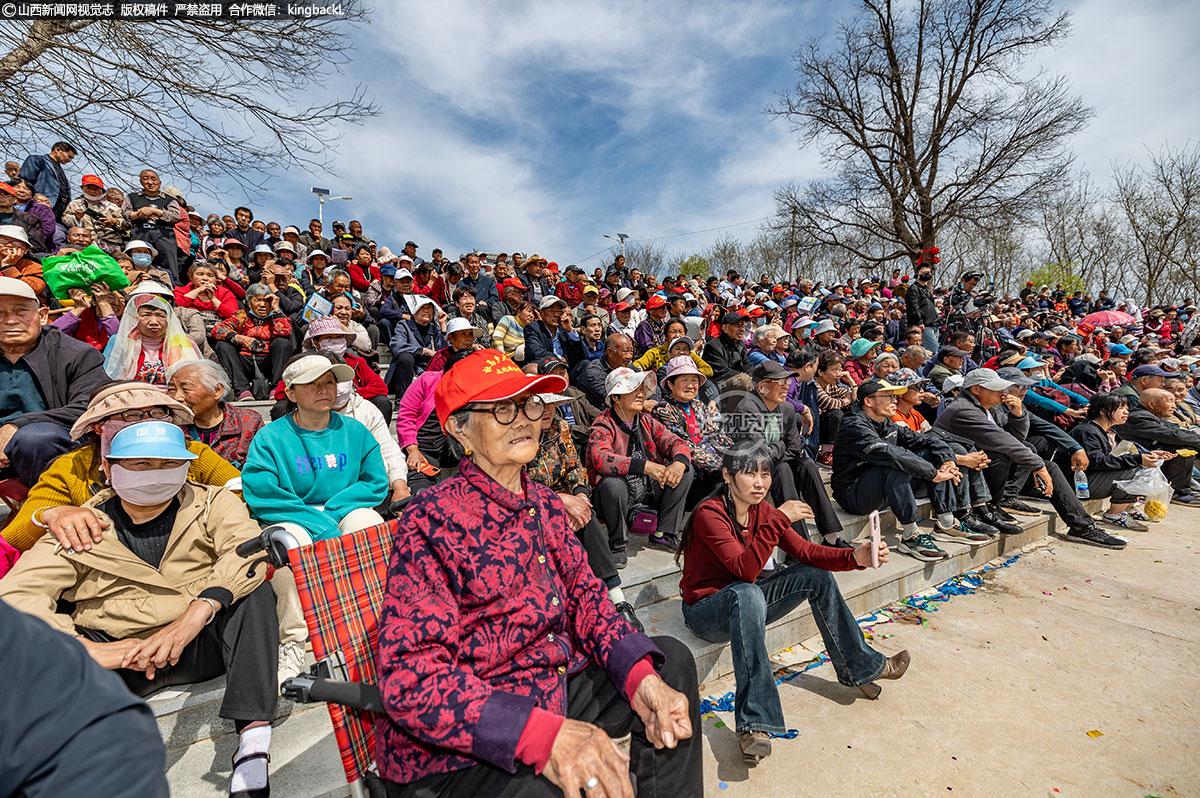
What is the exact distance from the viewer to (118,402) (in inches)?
99.2

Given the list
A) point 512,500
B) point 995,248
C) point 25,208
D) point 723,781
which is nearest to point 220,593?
point 512,500

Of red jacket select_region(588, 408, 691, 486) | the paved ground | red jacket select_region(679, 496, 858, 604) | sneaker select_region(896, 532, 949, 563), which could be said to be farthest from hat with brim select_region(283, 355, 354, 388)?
sneaker select_region(896, 532, 949, 563)

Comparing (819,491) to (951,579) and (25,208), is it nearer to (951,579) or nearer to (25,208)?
(951,579)

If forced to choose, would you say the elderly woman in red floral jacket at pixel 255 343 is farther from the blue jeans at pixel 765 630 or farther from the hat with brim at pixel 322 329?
the blue jeans at pixel 765 630

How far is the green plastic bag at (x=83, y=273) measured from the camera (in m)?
4.82

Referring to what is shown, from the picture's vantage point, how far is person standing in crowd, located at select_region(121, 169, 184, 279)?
7.67 meters

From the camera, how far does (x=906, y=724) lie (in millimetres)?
2787

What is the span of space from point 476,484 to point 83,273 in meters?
5.43

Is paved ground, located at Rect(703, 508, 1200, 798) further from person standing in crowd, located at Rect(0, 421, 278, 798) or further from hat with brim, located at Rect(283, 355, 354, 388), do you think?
hat with brim, located at Rect(283, 355, 354, 388)

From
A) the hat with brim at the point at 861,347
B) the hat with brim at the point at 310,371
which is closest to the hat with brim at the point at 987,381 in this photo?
the hat with brim at the point at 861,347

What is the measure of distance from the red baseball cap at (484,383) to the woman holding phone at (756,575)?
1435 mm

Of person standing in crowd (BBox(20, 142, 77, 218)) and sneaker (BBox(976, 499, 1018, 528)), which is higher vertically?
person standing in crowd (BBox(20, 142, 77, 218))

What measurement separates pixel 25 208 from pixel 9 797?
31.7 feet

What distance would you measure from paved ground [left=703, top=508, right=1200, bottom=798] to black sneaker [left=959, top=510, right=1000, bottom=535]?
30.9 inches
